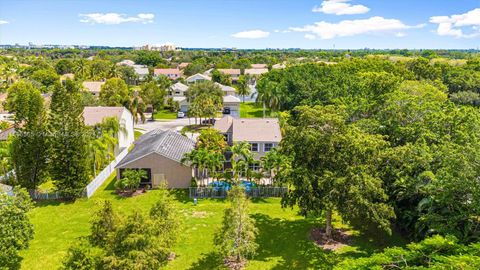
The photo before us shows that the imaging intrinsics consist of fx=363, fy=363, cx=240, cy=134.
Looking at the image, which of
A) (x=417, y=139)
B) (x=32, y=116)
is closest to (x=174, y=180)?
(x=32, y=116)

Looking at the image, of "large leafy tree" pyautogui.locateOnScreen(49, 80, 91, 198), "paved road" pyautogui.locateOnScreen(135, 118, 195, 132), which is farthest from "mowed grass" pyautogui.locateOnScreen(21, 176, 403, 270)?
"paved road" pyautogui.locateOnScreen(135, 118, 195, 132)

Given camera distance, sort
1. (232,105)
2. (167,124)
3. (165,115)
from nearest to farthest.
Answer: (167,124) → (232,105) → (165,115)

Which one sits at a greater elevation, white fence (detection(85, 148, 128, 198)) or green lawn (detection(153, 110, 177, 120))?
green lawn (detection(153, 110, 177, 120))

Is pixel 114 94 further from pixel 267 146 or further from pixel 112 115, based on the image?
pixel 267 146

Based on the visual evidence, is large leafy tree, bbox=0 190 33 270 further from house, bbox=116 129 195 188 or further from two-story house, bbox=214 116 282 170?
two-story house, bbox=214 116 282 170

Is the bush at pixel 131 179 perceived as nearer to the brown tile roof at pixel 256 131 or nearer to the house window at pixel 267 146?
the brown tile roof at pixel 256 131

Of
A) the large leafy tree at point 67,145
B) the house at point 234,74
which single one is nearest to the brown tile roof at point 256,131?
the large leafy tree at point 67,145

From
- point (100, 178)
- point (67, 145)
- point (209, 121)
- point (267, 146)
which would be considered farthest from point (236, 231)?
point (209, 121)
